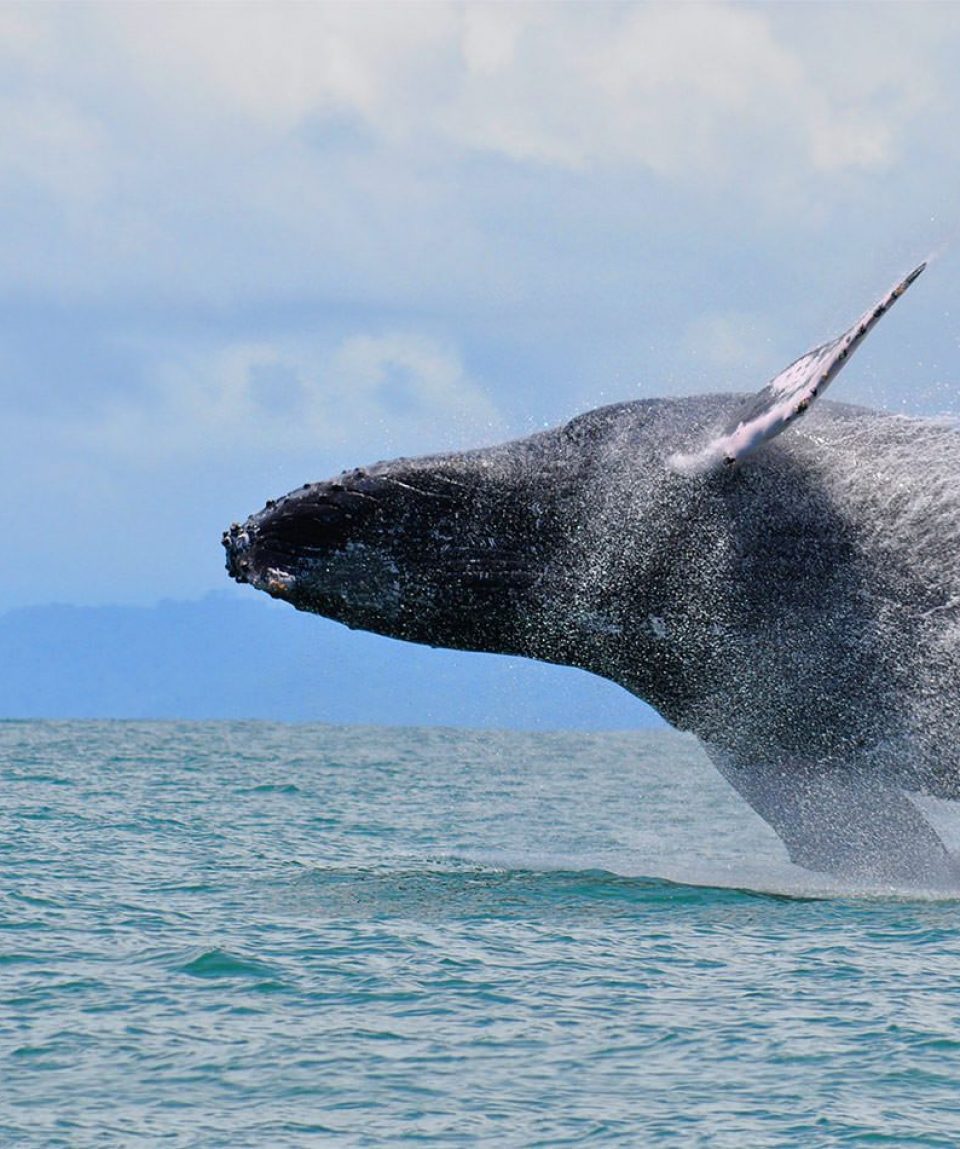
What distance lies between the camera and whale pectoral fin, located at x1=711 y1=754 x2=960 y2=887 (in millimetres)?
12880

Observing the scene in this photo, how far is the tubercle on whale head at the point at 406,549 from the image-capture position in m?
12.0

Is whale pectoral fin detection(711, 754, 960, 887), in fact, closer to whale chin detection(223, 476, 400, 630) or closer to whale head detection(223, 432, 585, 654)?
whale head detection(223, 432, 585, 654)

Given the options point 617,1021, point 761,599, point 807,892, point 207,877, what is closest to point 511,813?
point 207,877

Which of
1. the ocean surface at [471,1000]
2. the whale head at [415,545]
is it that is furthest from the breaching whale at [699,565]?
the ocean surface at [471,1000]

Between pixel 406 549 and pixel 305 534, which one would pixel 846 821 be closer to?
pixel 406 549

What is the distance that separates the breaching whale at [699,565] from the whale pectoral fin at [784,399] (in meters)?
0.05

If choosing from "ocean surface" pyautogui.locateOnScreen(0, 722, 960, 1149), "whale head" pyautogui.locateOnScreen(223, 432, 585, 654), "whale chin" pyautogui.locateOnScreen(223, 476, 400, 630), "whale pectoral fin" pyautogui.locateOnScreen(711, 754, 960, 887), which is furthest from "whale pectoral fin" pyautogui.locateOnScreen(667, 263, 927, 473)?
"ocean surface" pyautogui.locateOnScreen(0, 722, 960, 1149)

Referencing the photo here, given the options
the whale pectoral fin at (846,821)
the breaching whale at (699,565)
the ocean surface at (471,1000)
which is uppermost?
the breaching whale at (699,565)

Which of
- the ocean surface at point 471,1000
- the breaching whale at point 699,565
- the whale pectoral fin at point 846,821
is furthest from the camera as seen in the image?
the whale pectoral fin at point 846,821

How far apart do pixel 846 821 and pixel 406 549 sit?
385cm

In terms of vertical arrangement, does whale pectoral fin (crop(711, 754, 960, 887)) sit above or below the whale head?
below

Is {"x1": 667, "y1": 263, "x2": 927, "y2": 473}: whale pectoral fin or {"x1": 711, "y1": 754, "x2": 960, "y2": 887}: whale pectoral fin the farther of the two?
{"x1": 711, "y1": 754, "x2": 960, "y2": 887}: whale pectoral fin

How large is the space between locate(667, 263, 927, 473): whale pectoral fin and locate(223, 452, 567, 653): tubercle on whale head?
51.4 inches

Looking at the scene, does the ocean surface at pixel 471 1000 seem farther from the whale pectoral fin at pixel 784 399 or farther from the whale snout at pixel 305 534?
the whale pectoral fin at pixel 784 399
